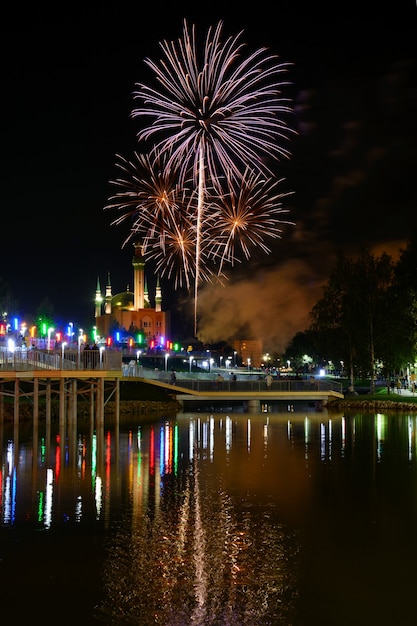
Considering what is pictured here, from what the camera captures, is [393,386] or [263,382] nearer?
[263,382]

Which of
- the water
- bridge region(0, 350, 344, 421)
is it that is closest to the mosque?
bridge region(0, 350, 344, 421)

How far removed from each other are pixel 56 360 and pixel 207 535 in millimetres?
25256

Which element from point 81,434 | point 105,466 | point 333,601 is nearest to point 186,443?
point 81,434

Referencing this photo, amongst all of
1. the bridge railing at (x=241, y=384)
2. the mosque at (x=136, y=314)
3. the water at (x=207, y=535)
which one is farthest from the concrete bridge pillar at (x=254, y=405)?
the mosque at (x=136, y=314)

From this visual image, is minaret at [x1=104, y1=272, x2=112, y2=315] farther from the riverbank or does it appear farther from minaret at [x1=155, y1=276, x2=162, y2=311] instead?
the riverbank

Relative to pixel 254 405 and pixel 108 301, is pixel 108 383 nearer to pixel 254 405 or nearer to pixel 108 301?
pixel 254 405

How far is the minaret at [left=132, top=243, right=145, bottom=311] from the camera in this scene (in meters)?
173

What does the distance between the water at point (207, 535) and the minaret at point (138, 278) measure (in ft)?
454

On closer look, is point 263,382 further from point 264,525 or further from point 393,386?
point 264,525

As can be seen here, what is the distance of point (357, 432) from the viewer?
43719mm

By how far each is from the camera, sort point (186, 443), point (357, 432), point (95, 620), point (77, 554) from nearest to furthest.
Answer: point (95, 620)
point (77, 554)
point (186, 443)
point (357, 432)

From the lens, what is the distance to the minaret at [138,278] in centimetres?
17312

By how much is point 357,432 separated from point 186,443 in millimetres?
10806

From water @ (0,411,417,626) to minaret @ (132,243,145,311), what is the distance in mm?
138384
